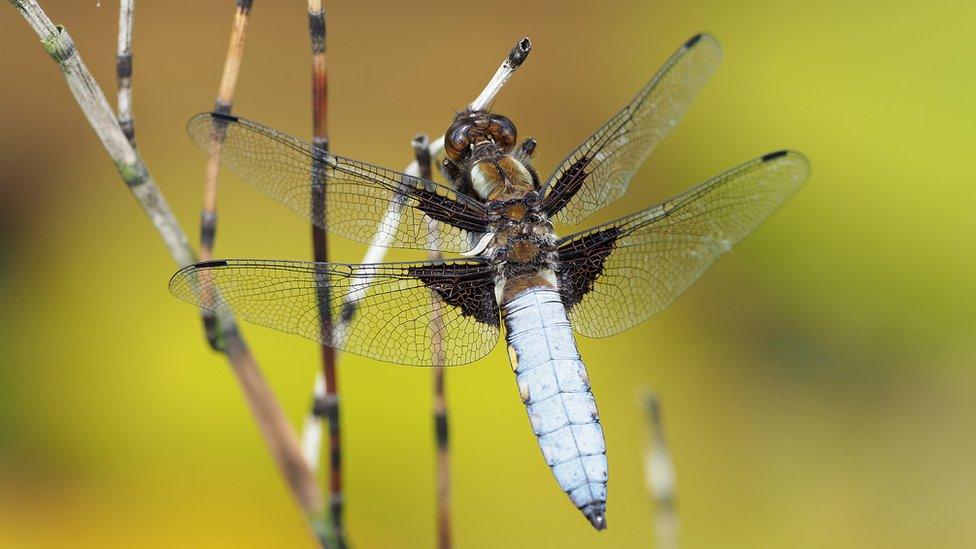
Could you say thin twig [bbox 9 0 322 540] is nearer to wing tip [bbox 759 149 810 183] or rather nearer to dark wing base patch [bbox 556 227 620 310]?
dark wing base patch [bbox 556 227 620 310]

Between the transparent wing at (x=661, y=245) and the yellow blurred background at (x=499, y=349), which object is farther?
the yellow blurred background at (x=499, y=349)

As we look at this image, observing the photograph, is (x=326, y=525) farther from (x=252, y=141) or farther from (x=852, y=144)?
(x=852, y=144)

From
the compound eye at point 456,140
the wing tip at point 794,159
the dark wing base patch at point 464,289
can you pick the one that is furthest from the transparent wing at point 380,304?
the wing tip at point 794,159

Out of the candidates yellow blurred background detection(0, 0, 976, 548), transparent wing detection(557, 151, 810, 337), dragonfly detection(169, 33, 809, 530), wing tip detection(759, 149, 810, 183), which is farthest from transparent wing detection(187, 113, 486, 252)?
yellow blurred background detection(0, 0, 976, 548)

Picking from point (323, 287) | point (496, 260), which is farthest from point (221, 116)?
point (496, 260)

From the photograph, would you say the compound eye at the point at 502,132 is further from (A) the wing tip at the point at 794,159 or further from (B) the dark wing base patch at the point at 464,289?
(A) the wing tip at the point at 794,159

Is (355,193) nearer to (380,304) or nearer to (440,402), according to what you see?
(380,304)
